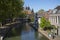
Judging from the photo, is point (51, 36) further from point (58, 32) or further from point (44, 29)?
point (44, 29)

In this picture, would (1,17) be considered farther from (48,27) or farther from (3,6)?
(48,27)

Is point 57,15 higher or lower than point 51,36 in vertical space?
higher

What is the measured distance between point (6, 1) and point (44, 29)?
12489 millimetres

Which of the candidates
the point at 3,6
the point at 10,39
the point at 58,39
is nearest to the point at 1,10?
the point at 3,6

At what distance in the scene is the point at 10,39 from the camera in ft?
99.3

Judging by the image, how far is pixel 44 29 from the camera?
136ft

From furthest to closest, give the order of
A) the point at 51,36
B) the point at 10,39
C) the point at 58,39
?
the point at 10,39 → the point at 51,36 → the point at 58,39

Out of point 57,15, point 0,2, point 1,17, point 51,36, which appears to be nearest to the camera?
point 51,36

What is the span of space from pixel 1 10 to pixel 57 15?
13463 millimetres

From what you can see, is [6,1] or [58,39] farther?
[6,1]

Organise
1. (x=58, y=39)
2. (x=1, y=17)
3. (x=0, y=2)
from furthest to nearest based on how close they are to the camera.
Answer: (x=1, y=17)
(x=0, y=2)
(x=58, y=39)

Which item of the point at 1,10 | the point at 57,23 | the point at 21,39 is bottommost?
the point at 21,39

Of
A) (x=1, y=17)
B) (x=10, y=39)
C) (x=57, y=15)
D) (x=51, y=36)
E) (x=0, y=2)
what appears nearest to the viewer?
(x=51, y=36)

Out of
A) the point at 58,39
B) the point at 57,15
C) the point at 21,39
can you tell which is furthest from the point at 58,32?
the point at 57,15
